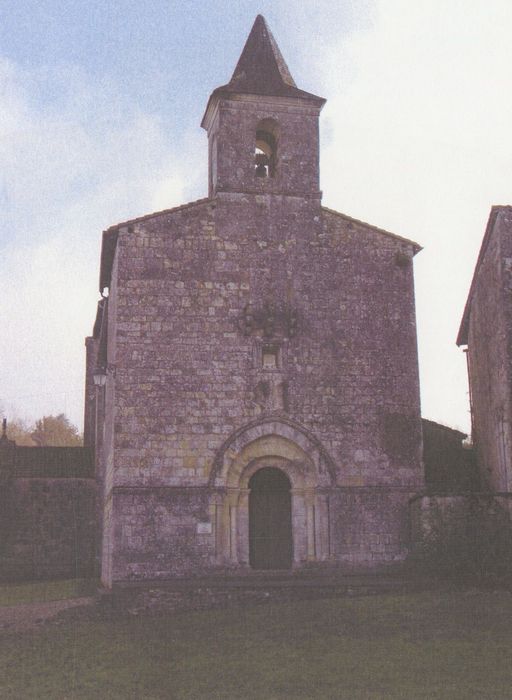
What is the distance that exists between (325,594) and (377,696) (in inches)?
290

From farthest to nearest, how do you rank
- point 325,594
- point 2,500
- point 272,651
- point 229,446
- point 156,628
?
point 2,500, point 229,446, point 325,594, point 156,628, point 272,651

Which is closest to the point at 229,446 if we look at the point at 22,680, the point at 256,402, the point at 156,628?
the point at 256,402

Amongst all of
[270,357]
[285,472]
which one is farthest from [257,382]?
[285,472]

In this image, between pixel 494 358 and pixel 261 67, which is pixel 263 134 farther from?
pixel 494 358

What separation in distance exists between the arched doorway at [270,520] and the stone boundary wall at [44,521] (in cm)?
991

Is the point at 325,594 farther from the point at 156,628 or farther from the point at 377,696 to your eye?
the point at 377,696

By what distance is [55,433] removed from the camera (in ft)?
219

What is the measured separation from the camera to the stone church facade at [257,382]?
1842cm

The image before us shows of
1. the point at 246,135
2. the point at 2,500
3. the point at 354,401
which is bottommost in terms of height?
the point at 2,500

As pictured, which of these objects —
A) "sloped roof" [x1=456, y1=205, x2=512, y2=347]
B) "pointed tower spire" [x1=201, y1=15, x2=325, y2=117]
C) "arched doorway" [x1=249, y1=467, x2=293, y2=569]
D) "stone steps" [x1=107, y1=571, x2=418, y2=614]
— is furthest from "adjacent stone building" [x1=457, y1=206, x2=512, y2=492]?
"pointed tower spire" [x1=201, y1=15, x2=325, y2=117]

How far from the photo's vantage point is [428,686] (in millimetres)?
9797

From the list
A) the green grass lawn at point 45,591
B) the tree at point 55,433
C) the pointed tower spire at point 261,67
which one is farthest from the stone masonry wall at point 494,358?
the tree at point 55,433

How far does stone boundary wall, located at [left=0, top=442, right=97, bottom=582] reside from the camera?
2719cm

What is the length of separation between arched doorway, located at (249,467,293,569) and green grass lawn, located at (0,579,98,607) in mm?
3924
